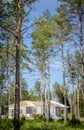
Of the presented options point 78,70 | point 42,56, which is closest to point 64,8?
point 42,56

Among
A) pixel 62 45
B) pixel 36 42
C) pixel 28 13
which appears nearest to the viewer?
pixel 28 13

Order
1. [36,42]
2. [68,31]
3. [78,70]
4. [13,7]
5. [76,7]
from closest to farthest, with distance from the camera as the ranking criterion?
1. [13,7]
2. [76,7]
3. [68,31]
4. [36,42]
5. [78,70]

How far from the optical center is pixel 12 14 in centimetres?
1472

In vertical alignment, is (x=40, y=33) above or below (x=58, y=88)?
above

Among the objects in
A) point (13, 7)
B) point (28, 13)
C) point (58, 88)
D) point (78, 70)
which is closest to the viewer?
point (13, 7)

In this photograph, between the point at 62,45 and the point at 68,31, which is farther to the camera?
the point at 62,45

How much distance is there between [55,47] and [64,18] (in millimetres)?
9023

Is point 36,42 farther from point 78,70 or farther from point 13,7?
point 13,7

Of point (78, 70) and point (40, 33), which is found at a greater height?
point (40, 33)

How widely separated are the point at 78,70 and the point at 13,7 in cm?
3918

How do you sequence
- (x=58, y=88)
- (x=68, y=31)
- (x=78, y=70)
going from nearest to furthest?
1. (x=68, y=31)
2. (x=78, y=70)
3. (x=58, y=88)

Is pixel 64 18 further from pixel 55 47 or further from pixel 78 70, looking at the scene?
pixel 78 70

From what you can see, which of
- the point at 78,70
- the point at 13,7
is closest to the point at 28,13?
the point at 13,7

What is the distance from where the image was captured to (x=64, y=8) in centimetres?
2581
